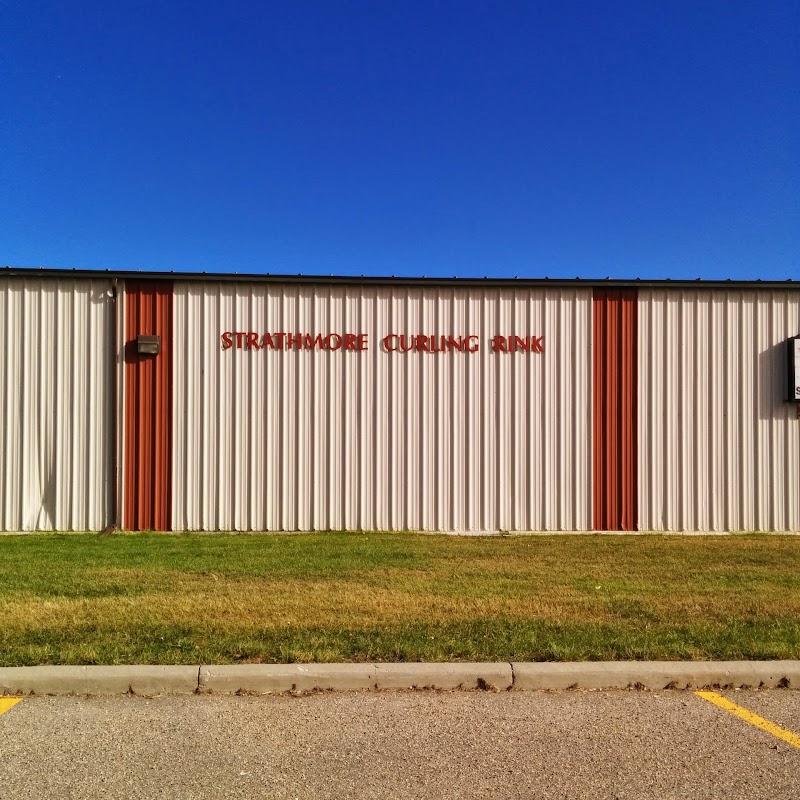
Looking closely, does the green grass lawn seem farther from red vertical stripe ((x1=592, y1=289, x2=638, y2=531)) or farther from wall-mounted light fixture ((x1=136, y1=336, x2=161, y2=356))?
wall-mounted light fixture ((x1=136, y1=336, x2=161, y2=356))

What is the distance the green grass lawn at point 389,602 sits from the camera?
5.59 metres

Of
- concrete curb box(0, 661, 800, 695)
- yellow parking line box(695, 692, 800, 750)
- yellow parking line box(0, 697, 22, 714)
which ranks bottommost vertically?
yellow parking line box(695, 692, 800, 750)

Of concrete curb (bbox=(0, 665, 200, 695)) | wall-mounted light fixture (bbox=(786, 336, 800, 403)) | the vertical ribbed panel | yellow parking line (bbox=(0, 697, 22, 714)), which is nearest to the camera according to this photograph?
yellow parking line (bbox=(0, 697, 22, 714))

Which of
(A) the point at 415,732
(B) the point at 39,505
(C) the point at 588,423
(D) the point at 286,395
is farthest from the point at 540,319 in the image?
(A) the point at 415,732

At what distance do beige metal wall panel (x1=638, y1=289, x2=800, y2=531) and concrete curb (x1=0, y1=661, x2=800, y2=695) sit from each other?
9155mm

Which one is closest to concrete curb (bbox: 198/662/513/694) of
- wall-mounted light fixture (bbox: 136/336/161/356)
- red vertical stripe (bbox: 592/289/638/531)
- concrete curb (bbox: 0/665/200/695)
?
concrete curb (bbox: 0/665/200/695)

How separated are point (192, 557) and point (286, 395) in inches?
166

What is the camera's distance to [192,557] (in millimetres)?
10195

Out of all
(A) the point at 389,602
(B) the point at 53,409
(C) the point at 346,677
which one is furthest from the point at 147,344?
(C) the point at 346,677

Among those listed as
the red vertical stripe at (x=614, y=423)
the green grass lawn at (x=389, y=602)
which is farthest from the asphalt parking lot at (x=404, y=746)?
the red vertical stripe at (x=614, y=423)

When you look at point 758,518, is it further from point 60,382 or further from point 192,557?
point 60,382

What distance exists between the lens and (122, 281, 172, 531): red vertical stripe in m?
13.5

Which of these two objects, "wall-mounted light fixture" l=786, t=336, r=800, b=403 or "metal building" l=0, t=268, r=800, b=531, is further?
"wall-mounted light fixture" l=786, t=336, r=800, b=403

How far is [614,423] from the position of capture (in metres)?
14.1
